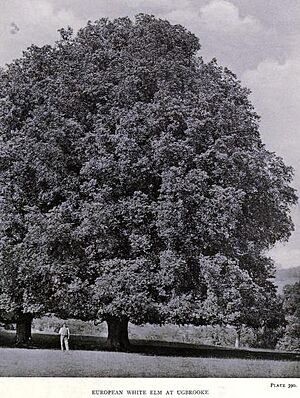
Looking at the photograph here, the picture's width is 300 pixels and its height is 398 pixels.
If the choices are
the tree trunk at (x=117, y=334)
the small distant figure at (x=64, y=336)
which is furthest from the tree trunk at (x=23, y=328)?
the tree trunk at (x=117, y=334)

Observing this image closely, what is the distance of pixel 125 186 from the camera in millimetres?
4426

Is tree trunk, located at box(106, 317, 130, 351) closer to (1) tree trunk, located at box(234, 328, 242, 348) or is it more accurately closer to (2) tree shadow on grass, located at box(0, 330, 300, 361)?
(2) tree shadow on grass, located at box(0, 330, 300, 361)

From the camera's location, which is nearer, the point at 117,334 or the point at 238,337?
the point at 117,334

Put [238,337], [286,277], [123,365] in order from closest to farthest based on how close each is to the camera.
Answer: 1. [123,365]
2. [238,337]
3. [286,277]

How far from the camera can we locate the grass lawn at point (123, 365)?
392 cm

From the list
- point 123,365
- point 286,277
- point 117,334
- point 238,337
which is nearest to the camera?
point 123,365

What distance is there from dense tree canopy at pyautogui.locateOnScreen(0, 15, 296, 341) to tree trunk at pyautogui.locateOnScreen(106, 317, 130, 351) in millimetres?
18

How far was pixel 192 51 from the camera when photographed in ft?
14.8

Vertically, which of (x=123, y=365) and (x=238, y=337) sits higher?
(x=238, y=337)

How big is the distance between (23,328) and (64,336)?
26cm

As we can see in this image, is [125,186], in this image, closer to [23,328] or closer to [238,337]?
[23,328]

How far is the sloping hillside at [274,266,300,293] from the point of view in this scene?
4.46 metres

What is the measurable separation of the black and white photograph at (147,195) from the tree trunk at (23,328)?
1 centimetres

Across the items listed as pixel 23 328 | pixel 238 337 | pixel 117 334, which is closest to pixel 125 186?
pixel 117 334
